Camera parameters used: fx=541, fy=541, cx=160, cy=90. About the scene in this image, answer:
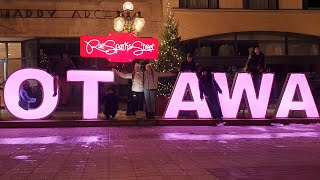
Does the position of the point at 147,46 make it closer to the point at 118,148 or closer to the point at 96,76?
the point at 96,76

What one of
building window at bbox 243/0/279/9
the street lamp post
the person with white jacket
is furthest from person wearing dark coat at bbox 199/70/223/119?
building window at bbox 243/0/279/9

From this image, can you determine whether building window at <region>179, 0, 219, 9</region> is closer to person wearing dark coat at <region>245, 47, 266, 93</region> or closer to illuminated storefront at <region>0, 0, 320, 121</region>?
illuminated storefront at <region>0, 0, 320, 121</region>

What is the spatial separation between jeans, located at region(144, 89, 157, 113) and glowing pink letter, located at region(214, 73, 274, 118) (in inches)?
79.4

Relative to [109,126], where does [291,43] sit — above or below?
above

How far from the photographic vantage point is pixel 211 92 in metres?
16.6

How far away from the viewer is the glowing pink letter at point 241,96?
54.8 feet

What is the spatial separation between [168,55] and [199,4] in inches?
217

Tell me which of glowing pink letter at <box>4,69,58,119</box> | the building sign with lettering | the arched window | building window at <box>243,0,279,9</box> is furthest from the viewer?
building window at <box>243,0,279,9</box>

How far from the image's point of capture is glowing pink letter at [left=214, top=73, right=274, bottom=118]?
16703 millimetres

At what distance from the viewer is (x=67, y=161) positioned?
372 inches

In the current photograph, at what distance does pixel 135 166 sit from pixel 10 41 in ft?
54.8

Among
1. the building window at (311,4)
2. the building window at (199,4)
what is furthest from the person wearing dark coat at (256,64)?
the building window at (311,4)

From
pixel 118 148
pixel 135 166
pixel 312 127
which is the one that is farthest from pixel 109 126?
pixel 135 166

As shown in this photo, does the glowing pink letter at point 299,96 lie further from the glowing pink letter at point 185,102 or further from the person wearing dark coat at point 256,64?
the glowing pink letter at point 185,102
